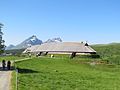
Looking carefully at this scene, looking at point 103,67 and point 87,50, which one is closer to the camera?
point 103,67

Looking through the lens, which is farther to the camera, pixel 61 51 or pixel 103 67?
pixel 61 51

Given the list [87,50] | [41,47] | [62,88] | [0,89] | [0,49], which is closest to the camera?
[0,89]

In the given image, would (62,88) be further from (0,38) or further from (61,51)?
(61,51)

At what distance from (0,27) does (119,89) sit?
1767 inches

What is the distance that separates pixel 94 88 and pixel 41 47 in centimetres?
13395

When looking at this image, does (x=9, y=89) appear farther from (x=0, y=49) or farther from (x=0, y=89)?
(x=0, y=49)

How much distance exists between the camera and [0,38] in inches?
3447

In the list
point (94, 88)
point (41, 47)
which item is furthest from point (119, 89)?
point (41, 47)

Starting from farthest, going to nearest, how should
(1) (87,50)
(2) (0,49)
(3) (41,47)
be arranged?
(3) (41,47)
(1) (87,50)
(2) (0,49)

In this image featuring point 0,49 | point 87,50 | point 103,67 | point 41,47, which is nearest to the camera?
point 0,49

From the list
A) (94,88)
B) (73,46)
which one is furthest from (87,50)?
(94,88)

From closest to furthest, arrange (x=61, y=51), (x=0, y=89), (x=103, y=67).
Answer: (x=0, y=89)
(x=103, y=67)
(x=61, y=51)

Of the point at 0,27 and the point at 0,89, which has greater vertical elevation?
the point at 0,27

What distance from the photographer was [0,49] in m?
87.4
